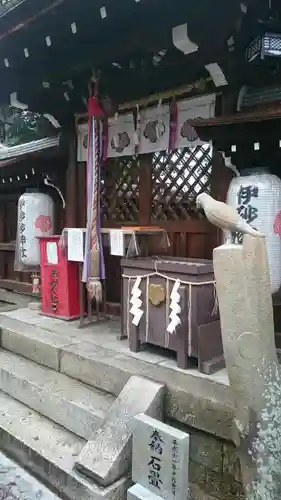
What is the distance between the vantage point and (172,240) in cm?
530

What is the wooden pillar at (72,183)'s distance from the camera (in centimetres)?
638

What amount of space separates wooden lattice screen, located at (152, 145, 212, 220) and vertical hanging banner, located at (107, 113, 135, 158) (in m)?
0.44

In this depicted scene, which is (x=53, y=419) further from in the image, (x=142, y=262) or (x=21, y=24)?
(x=21, y=24)

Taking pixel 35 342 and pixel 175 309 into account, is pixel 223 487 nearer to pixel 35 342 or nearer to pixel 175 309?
pixel 175 309

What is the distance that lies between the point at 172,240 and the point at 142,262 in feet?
4.09

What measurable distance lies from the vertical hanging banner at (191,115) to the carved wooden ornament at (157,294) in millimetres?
1899

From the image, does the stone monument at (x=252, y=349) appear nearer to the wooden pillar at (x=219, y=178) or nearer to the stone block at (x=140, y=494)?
the stone block at (x=140, y=494)

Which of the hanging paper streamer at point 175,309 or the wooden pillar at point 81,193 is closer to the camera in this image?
the hanging paper streamer at point 175,309

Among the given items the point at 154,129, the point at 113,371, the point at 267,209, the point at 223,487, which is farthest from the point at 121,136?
the point at 223,487

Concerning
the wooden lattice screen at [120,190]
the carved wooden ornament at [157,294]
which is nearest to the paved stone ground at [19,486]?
the carved wooden ornament at [157,294]

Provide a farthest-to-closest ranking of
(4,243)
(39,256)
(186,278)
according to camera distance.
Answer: (4,243) < (39,256) < (186,278)

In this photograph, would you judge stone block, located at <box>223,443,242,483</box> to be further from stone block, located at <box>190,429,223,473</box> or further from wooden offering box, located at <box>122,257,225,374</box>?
wooden offering box, located at <box>122,257,225,374</box>

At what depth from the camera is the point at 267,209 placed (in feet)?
12.6

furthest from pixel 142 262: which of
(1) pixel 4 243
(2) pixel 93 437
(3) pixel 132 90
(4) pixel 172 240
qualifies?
(1) pixel 4 243
